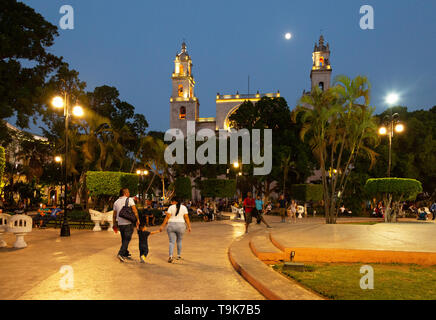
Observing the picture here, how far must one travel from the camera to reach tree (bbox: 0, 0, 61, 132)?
1981 centimetres

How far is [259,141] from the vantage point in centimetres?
3544

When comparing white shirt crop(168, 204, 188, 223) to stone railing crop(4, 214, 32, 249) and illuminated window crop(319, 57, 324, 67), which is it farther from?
illuminated window crop(319, 57, 324, 67)

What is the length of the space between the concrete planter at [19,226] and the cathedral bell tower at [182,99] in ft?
200

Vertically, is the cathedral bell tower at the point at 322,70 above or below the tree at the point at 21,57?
above

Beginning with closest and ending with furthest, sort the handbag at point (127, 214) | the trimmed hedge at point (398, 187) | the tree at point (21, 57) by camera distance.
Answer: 1. the handbag at point (127, 214)
2. the trimmed hedge at point (398, 187)
3. the tree at point (21, 57)

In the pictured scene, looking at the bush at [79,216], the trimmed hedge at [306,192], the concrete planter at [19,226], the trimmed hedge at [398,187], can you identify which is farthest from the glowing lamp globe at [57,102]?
the trimmed hedge at [306,192]

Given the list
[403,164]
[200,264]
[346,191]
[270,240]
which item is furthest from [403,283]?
[403,164]

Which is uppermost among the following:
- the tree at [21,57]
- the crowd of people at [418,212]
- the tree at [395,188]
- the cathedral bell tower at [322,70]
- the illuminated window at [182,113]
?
the cathedral bell tower at [322,70]

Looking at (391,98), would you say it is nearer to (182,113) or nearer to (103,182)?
(103,182)

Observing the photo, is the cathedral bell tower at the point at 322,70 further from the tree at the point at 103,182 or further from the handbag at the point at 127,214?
the handbag at the point at 127,214

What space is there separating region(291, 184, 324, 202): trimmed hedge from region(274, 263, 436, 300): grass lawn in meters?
22.8

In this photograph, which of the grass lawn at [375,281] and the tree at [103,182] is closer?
the grass lawn at [375,281]

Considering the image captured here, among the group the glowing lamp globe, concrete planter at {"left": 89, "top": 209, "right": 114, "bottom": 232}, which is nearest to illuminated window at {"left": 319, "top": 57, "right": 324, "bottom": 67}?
concrete planter at {"left": 89, "top": 209, "right": 114, "bottom": 232}

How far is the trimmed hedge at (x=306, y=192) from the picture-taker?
1182 inches
